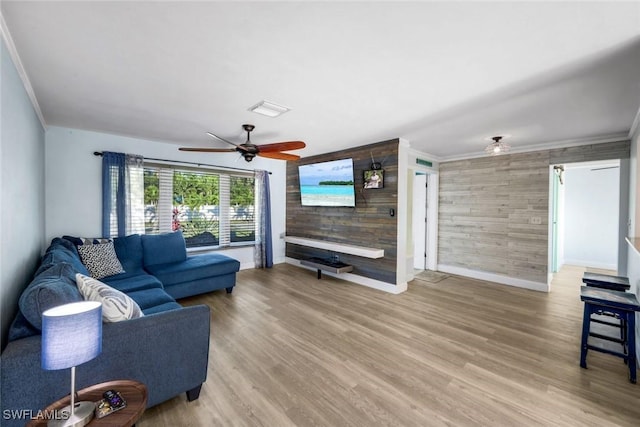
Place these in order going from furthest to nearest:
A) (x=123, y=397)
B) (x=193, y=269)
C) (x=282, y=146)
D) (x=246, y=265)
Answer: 1. (x=246, y=265)
2. (x=193, y=269)
3. (x=282, y=146)
4. (x=123, y=397)

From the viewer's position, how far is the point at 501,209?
4668 millimetres

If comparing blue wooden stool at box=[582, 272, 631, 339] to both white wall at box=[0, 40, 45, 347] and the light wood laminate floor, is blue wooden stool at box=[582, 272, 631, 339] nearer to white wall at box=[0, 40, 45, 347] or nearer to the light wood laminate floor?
the light wood laminate floor

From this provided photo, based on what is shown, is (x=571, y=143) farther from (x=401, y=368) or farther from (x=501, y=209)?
(x=401, y=368)

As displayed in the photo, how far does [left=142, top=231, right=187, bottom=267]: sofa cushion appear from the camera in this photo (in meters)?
3.76

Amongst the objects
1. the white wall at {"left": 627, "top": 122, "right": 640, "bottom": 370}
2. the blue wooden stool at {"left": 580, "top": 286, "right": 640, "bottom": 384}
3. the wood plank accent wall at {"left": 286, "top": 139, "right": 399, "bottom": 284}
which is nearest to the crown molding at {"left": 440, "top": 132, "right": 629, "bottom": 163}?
the white wall at {"left": 627, "top": 122, "right": 640, "bottom": 370}

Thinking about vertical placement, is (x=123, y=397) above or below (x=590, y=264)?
above

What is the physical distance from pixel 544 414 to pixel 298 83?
302cm

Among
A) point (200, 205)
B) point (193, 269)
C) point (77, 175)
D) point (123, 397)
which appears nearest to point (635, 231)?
point (123, 397)

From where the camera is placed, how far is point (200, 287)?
373cm

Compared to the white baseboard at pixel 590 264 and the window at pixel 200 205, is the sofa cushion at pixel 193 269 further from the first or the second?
the white baseboard at pixel 590 264

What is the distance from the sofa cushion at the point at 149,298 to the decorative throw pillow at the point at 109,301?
2.22 feet

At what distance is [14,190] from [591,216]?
9181 mm

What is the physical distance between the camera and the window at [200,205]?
439 cm

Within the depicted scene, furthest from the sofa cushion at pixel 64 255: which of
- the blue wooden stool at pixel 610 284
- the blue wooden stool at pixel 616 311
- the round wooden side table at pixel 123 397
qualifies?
the blue wooden stool at pixel 610 284
